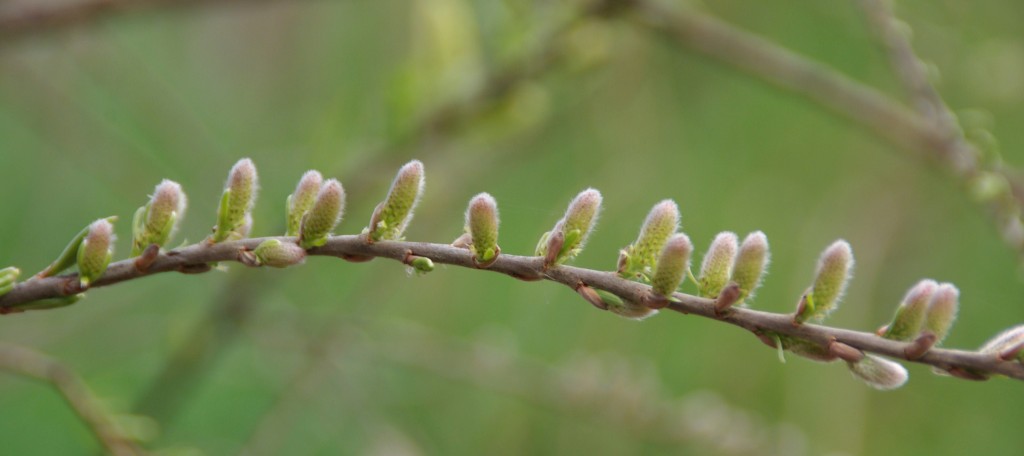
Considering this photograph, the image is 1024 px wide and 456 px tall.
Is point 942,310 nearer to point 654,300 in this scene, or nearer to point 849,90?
point 654,300

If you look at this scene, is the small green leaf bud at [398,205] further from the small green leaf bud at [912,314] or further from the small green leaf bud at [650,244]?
the small green leaf bud at [912,314]

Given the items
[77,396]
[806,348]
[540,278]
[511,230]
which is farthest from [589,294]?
[511,230]

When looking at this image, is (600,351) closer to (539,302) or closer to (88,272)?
(539,302)

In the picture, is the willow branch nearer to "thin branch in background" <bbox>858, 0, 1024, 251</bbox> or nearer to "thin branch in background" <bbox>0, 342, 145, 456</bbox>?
"thin branch in background" <bbox>0, 342, 145, 456</bbox>

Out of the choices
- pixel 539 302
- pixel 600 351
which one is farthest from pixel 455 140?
pixel 600 351

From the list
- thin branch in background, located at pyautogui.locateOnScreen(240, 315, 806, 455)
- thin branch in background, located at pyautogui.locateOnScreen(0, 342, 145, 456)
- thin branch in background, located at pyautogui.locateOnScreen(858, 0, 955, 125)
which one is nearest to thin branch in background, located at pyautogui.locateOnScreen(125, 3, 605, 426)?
thin branch in background, located at pyautogui.locateOnScreen(240, 315, 806, 455)

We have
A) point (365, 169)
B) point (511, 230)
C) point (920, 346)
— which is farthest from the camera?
point (511, 230)

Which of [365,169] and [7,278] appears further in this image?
[365,169]

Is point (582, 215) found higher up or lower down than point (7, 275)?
higher up
